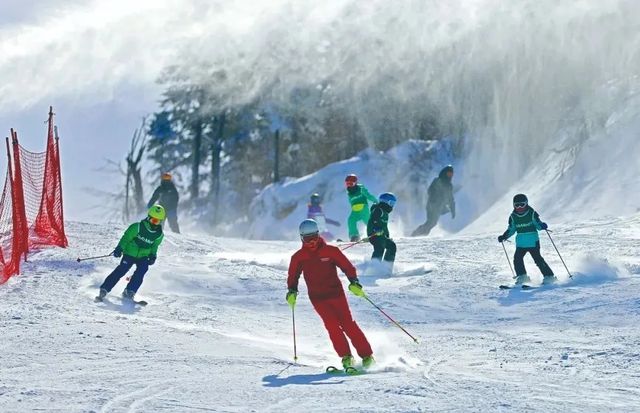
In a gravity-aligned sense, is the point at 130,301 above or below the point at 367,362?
above

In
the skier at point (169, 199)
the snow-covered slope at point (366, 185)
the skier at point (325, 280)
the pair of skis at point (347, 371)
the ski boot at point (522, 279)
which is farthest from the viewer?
the snow-covered slope at point (366, 185)

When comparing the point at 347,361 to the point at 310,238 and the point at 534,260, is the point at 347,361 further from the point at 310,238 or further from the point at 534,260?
the point at 534,260

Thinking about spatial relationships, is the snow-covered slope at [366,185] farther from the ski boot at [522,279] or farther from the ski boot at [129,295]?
the ski boot at [129,295]

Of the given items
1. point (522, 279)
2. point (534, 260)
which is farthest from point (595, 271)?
point (522, 279)

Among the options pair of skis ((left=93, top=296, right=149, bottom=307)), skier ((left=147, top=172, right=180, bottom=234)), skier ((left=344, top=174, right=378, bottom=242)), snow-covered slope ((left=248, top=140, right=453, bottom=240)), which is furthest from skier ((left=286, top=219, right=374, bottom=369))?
snow-covered slope ((left=248, top=140, right=453, bottom=240))

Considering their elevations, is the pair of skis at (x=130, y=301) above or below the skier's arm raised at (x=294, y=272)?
below

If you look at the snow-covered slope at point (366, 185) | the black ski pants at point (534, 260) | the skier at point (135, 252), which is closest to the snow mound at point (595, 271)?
the black ski pants at point (534, 260)

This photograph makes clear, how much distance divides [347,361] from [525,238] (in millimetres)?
5654

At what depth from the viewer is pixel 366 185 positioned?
1390 inches

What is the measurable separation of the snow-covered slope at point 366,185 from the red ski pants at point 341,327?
23.9m

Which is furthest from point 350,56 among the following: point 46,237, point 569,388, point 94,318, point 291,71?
point 569,388

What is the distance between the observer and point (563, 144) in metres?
30.4

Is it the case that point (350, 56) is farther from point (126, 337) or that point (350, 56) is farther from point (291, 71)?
point (126, 337)

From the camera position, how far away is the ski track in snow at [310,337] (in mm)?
6980
